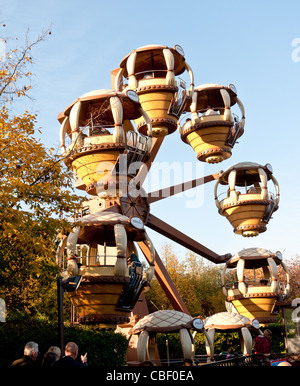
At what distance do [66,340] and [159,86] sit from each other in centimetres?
991

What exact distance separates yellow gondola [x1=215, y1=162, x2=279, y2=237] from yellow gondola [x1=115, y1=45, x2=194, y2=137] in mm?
5050

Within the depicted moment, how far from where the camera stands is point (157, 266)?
2294 centimetres

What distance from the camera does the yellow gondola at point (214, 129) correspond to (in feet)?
70.4

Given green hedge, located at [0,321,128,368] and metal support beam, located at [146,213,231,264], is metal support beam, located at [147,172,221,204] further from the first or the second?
green hedge, located at [0,321,128,368]

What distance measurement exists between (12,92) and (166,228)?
13.0m

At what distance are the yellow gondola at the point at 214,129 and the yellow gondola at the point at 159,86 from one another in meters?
2.13

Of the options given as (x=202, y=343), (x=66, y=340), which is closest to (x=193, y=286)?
(x=202, y=343)

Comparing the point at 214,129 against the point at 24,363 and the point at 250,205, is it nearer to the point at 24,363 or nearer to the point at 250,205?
the point at 250,205

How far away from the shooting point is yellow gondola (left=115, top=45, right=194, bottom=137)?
18.5 metres

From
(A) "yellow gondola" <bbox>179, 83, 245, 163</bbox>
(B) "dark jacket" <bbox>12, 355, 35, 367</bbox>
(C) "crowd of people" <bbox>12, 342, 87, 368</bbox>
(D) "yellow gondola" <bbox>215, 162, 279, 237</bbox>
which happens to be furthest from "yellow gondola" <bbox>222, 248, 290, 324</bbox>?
(B) "dark jacket" <bbox>12, 355, 35, 367</bbox>

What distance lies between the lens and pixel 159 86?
18.5 m

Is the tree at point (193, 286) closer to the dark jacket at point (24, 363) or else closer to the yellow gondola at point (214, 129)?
the yellow gondola at point (214, 129)

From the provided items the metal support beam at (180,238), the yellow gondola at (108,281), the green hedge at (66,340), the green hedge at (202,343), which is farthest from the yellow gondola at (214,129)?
the green hedge at (66,340)
